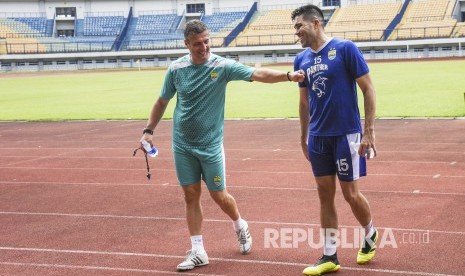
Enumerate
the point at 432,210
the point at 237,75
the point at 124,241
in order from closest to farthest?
1. the point at 237,75
2. the point at 124,241
3. the point at 432,210

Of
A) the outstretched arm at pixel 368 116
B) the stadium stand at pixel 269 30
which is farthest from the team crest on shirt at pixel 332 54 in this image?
the stadium stand at pixel 269 30

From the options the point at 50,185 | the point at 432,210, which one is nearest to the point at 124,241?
the point at 432,210

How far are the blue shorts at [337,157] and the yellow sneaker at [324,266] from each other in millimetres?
710

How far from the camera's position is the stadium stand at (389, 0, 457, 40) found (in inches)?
2388

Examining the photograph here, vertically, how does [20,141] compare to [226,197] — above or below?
below

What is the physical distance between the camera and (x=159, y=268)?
6504 mm

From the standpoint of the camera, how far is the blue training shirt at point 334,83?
5.80m

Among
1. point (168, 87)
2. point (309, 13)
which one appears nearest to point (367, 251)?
point (309, 13)

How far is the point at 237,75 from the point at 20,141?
12.6 m

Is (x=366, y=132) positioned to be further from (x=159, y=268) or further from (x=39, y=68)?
(x=39, y=68)

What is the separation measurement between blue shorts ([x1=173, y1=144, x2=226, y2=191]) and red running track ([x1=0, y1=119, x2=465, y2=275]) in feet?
2.58

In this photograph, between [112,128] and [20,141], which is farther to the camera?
[112,128]

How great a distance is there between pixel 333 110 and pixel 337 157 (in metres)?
0.40

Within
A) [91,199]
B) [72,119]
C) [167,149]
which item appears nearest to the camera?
[91,199]
